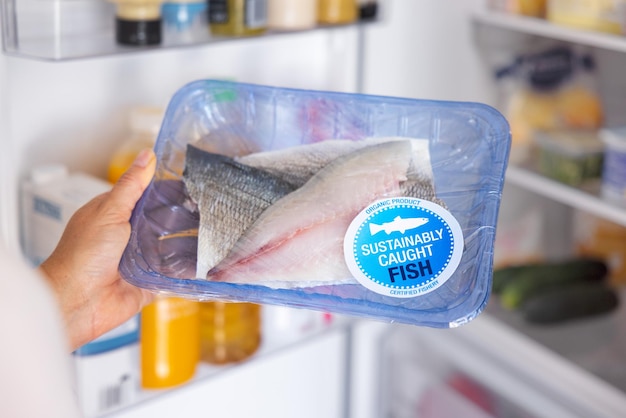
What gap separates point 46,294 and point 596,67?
151 cm

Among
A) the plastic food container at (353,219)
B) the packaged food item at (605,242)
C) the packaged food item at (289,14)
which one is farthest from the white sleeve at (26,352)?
the packaged food item at (605,242)

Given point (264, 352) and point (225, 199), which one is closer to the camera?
point (225, 199)

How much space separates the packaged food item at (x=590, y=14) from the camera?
1.43m

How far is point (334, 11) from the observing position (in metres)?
1.39

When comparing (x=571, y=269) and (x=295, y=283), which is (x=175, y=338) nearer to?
(x=295, y=283)

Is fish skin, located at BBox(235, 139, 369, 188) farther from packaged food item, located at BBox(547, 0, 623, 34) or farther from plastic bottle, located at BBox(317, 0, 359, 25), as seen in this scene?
packaged food item, located at BBox(547, 0, 623, 34)

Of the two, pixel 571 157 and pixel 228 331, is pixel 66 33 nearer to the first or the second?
pixel 228 331

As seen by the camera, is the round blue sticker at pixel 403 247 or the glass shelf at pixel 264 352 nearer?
the round blue sticker at pixel 403 247

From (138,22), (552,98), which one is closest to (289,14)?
(138,22)

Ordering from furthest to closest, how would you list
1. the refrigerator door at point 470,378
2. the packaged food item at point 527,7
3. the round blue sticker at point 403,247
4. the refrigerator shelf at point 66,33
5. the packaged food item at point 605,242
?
the packaged food item at point 605,242
the packaged food item at point 527,7
the refrigerator door at point 470,378
the refrigerator shelf at point 66,33
the round blue sticker at point 403,247

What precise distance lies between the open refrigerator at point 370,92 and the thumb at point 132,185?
0.23 metres

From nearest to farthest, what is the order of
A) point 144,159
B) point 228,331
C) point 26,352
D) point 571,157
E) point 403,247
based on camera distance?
point 26,352
point 403,247
point 144,159
point 228,331
point 571,157

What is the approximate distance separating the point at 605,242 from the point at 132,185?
45.6 inches

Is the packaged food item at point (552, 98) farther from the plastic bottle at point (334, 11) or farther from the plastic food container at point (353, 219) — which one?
the plastic food container at point (353, 219)
